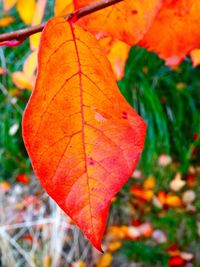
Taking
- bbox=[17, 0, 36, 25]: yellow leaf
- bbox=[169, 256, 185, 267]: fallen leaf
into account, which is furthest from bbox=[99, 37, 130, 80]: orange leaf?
bbox=[169, 256, 185, 267]: fallen leaf

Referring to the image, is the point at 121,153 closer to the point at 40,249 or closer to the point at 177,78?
the point at 40,249

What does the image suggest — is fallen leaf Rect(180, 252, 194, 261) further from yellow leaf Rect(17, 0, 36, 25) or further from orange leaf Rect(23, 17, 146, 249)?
orange leaf Rect(23, 17, 146, 249)

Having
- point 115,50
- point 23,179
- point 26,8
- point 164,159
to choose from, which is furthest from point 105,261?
point 115,50

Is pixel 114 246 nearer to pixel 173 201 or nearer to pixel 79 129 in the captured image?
pixel 173 201

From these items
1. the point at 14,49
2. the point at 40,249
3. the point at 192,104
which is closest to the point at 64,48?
the point at 40,249

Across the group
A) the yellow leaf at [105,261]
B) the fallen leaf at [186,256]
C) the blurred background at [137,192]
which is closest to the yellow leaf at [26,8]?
the blurred background at [137,192]
